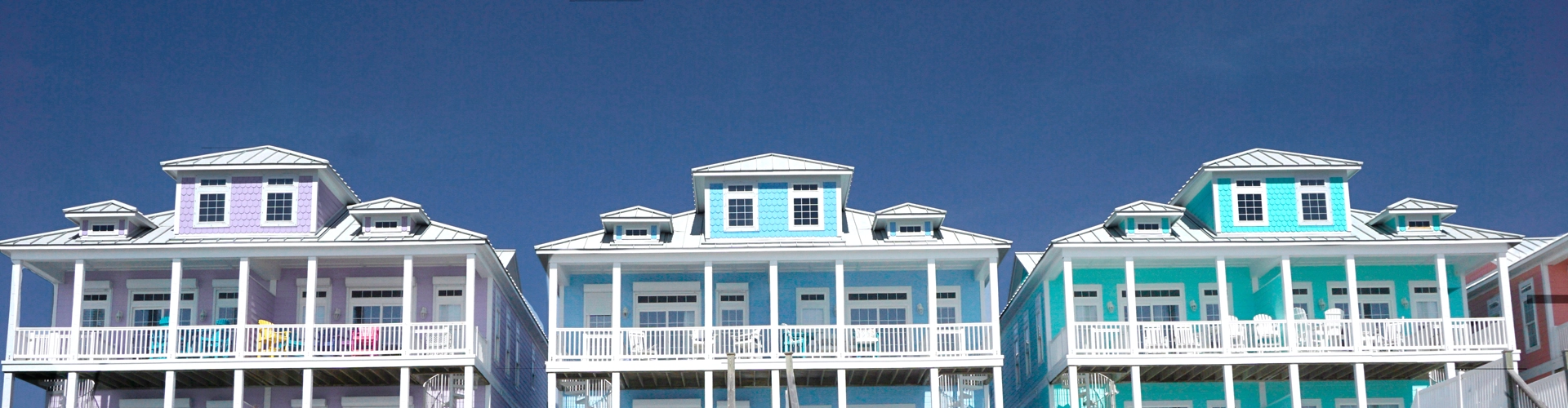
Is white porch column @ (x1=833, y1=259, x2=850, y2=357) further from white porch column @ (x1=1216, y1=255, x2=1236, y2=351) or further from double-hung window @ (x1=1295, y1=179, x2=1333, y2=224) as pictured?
double-hung window @ (x1=1295, y1=179, x2=1333, y2=224)

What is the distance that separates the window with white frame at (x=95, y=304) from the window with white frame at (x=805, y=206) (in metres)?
13.3

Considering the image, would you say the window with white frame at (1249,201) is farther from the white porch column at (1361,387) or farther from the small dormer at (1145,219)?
the white porch column at (1361,387)

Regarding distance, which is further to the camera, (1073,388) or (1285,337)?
(1285,337)

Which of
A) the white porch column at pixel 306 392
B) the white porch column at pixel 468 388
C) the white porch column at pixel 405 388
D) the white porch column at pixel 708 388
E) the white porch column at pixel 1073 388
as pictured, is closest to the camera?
the white porch column at pixel 1073 388

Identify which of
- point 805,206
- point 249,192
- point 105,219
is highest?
point 249,192

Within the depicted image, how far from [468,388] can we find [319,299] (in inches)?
213

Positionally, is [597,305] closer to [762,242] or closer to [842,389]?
[762,242]

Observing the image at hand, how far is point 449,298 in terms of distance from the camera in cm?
3397

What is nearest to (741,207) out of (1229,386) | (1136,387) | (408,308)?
(408,308)

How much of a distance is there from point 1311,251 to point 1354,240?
2.77 ft

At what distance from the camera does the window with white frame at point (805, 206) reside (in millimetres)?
33375

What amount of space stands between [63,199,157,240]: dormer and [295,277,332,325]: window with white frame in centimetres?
348

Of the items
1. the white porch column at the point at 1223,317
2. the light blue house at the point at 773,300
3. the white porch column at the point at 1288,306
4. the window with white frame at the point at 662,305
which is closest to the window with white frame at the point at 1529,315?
the white porch column at the point at 1288,306

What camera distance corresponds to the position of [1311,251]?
1265 inches
